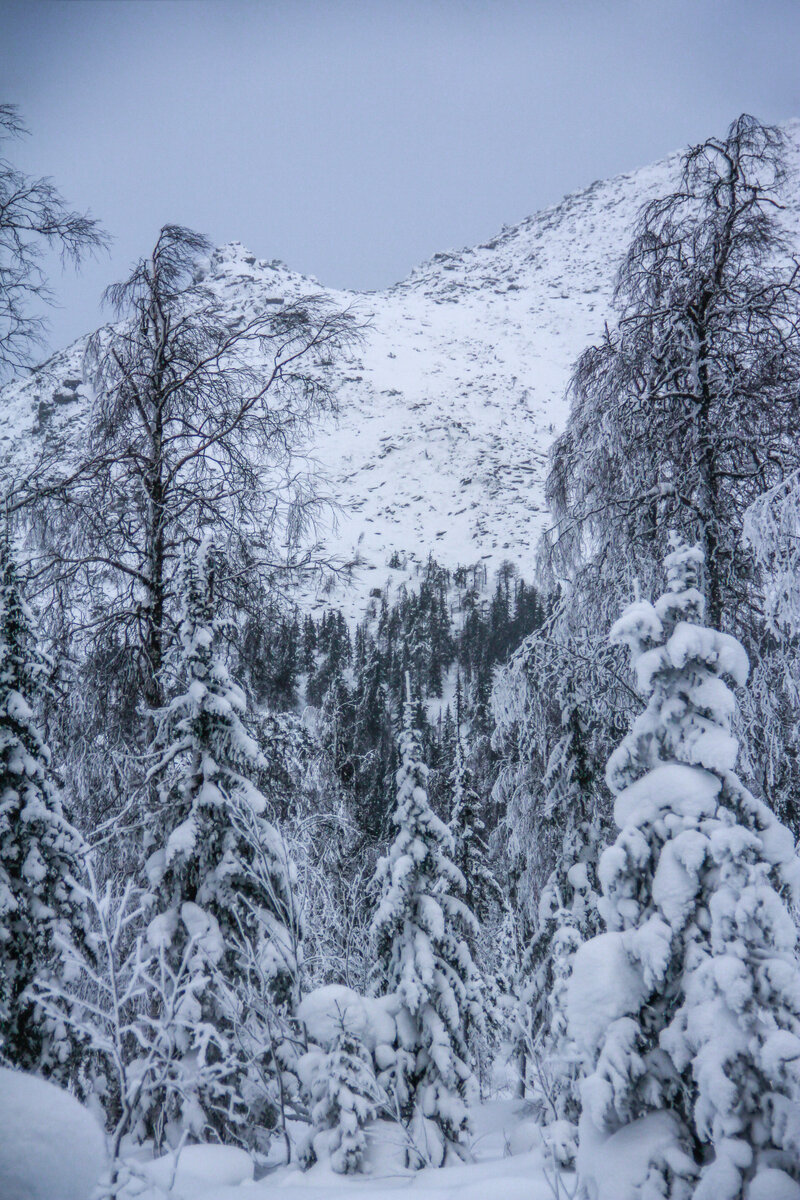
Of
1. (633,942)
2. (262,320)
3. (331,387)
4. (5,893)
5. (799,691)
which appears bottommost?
(5,893)

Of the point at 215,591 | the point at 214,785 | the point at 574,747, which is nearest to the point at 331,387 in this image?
the point at 215,591

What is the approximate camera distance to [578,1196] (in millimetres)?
3178

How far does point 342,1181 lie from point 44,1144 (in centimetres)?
319

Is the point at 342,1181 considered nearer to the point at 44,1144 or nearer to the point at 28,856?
the point at 44,1144

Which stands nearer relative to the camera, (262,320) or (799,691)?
(799,691)

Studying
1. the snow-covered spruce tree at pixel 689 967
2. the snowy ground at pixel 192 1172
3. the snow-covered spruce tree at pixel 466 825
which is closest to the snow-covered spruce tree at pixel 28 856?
the snowy ground at pixel 192 1172

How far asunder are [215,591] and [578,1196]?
213 inches

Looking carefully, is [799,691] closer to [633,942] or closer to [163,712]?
[633,942]

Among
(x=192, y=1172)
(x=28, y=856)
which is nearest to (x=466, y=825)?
(x=28, y=856)

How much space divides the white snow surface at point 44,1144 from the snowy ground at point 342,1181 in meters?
0.61

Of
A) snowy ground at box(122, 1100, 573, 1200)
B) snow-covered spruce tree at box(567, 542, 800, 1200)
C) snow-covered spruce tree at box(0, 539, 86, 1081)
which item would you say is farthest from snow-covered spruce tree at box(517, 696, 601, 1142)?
snow-covered spruce tree at box(567, 542, 800, 1200)

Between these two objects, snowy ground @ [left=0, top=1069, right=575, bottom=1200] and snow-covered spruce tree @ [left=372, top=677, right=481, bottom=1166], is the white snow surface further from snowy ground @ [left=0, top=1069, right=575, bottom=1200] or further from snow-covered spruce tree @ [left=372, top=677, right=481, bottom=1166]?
snow-covered spruce tree @ [left=372, top=677, right=481, bottom=1166]

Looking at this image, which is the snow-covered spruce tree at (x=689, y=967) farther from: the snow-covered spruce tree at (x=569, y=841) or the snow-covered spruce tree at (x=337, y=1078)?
the snow-covered spruce tree at (x=569, y=841)

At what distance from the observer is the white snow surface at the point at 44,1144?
212 centimetres
